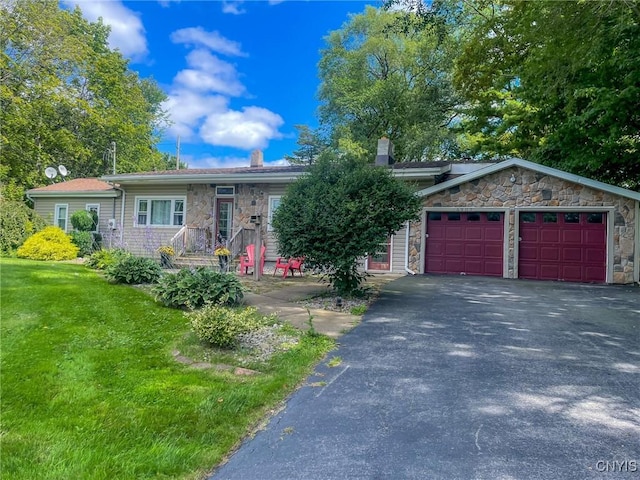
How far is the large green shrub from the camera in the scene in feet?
45.4

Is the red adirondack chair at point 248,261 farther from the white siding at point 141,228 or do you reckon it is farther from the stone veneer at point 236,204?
the white siding at point 141,228

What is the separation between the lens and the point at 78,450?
2330mm

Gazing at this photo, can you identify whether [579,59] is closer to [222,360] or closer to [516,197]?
[516,197]

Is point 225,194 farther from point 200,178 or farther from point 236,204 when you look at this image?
point 200,178

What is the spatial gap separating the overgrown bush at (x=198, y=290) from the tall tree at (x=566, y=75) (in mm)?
8041

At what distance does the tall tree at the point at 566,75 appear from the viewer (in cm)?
814

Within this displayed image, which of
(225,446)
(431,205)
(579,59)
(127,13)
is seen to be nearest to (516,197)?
(431,205)

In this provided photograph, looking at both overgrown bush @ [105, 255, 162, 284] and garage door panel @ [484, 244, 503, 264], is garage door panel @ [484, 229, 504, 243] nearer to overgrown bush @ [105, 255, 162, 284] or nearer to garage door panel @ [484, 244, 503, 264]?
garage door panel @ [484, 244, 503, 264]

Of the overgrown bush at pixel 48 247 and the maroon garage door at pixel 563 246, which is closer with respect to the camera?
the maroon garage door at pixel 563 246

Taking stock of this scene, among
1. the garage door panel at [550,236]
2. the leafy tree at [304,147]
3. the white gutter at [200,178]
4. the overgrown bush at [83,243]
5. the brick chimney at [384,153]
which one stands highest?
the leafy tree at [304,147]

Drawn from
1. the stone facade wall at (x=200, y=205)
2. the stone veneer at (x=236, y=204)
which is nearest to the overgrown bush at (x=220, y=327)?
the stone veneer at (x=236, y=204)

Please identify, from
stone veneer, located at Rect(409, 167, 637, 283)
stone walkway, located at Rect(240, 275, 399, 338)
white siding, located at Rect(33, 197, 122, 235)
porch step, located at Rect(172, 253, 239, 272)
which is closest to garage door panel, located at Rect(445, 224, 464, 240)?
stone veneer, located at Rect(409, 167, 637, 283)

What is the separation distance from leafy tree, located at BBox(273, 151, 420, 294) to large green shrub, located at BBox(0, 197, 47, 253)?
12.2 m

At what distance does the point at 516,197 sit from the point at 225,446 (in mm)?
10869
